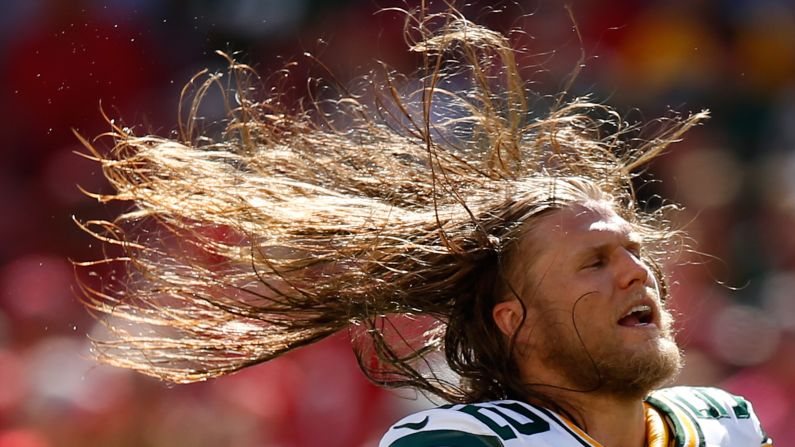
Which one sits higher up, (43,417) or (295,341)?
(295,341)

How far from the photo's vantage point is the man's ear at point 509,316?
212 cm

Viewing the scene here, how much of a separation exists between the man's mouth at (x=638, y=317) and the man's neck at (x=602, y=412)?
0.13m

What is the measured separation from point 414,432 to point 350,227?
55 centimetres

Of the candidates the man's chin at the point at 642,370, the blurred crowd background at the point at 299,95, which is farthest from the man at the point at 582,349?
the blurred crowd background at the point at 299,95

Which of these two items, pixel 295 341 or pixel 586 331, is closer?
pixel 586 331

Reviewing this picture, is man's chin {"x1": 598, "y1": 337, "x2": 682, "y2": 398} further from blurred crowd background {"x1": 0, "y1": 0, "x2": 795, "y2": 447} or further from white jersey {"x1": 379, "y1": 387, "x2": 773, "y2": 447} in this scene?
blurred crowd background {"x1": 0, "y1": 0, "x2": 795, "y2": 447}

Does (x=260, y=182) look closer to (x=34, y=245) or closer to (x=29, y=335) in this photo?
(x=29, y=335)

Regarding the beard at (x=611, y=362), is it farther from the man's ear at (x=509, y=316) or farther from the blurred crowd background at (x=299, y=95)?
the blurred crowd background at (x=299, y=95)

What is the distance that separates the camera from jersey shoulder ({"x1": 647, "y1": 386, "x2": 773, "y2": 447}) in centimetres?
218

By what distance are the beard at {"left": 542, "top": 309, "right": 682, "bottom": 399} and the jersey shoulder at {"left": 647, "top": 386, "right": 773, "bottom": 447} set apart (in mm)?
188

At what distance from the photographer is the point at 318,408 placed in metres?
3.75

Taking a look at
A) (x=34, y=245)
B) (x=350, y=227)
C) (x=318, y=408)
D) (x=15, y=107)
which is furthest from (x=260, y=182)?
(x=15, y=107)

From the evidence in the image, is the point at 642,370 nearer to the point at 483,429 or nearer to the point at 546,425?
the point at 546,425

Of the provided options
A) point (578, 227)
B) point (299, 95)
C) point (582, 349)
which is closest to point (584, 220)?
point (578, 227)
